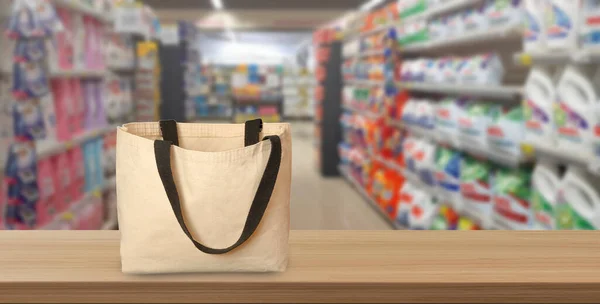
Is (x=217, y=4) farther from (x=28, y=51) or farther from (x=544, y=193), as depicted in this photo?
(x=544, y=193)

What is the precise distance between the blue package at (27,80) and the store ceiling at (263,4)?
16369mm

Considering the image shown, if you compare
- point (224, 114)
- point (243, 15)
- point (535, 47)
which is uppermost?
point (243, 15)

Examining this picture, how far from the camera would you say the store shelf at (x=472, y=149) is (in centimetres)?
353

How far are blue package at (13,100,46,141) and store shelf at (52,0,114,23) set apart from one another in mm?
867

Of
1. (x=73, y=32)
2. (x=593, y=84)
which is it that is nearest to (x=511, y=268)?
(x=593, y=84)

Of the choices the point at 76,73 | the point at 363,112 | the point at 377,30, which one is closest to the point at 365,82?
the point at 363,112

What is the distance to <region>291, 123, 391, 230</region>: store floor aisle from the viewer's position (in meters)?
6.18

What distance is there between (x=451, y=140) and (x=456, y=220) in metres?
0.57

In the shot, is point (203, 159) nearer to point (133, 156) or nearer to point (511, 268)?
point (133, 156)

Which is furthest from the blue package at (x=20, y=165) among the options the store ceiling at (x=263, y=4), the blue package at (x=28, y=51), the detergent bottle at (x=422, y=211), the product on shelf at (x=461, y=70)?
the store ceiling at (x=263, y=4)

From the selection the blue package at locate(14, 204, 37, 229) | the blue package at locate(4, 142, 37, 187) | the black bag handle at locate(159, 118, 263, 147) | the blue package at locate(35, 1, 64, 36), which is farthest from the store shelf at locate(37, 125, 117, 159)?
the black bag handle at locate(159, 118, 263, 147)

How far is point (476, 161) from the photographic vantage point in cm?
430

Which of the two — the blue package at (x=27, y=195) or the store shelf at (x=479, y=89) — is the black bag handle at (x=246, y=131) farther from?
the blue package at (x=27, y=195)

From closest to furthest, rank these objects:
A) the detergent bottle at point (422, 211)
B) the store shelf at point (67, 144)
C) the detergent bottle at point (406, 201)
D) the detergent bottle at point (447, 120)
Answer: the store shelf at point (67, 144), the detergent bottle at point (447, 120), the detergent bottle at point (422, 211), the detergent bottle at point (406, 201)
